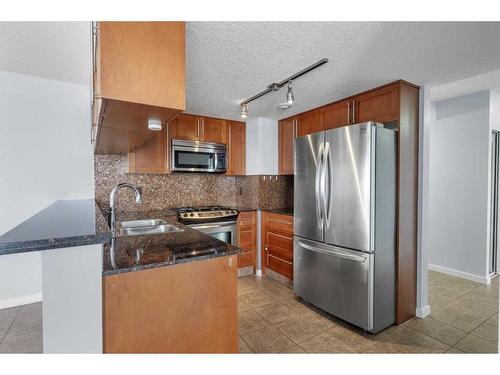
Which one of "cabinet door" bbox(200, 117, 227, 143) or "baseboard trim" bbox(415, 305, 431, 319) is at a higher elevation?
"cabinet door" bbox(200, 117, 227, 143)

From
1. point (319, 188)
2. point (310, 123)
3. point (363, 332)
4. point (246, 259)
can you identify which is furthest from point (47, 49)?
point (363, 332)

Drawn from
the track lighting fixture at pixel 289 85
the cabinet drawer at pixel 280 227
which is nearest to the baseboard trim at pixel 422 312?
the cabinet drawer at pixel 280 227

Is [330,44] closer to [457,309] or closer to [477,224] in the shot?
[457,309]

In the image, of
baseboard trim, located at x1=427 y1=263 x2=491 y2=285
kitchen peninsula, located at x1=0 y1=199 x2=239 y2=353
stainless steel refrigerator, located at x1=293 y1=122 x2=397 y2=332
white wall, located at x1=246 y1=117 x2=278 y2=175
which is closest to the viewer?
kitchen peninsula, located at x1=0 y1=199 x2=239 y2=353

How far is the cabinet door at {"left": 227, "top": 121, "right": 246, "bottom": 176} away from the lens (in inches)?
153

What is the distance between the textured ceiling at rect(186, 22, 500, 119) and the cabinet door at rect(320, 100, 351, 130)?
22 centimetres

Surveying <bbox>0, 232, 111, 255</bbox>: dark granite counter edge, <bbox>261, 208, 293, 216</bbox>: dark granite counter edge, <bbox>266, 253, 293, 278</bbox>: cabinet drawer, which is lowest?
<bbox>266, 253, 293, 278</bbox>: cabinet drawer

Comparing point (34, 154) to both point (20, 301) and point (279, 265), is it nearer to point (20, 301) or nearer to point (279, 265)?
point (20, 301)

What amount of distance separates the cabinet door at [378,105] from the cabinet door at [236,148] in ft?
5.60

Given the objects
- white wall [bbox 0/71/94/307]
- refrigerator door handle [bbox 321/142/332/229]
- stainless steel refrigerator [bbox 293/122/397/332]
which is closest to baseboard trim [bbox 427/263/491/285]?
stainless steel refrigerator [bbox 293/122/397/332]

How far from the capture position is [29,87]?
266 cm

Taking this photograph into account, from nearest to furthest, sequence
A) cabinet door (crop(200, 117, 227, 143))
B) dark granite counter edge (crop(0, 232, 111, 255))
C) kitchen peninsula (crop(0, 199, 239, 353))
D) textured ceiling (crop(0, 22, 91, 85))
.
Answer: dark granite counter edge (crop(0, 232, 111, 255)), kitchen peninsula (crop(0, 199, 239, 353)), textured ceiling (crop(0, 22, 91, 85)), cabinet door (crop(200, 117, 227, 143))

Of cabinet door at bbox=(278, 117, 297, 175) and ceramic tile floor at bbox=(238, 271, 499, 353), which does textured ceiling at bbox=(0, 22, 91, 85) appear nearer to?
cabinet door at bbox=(278, 117, 297, 175)
